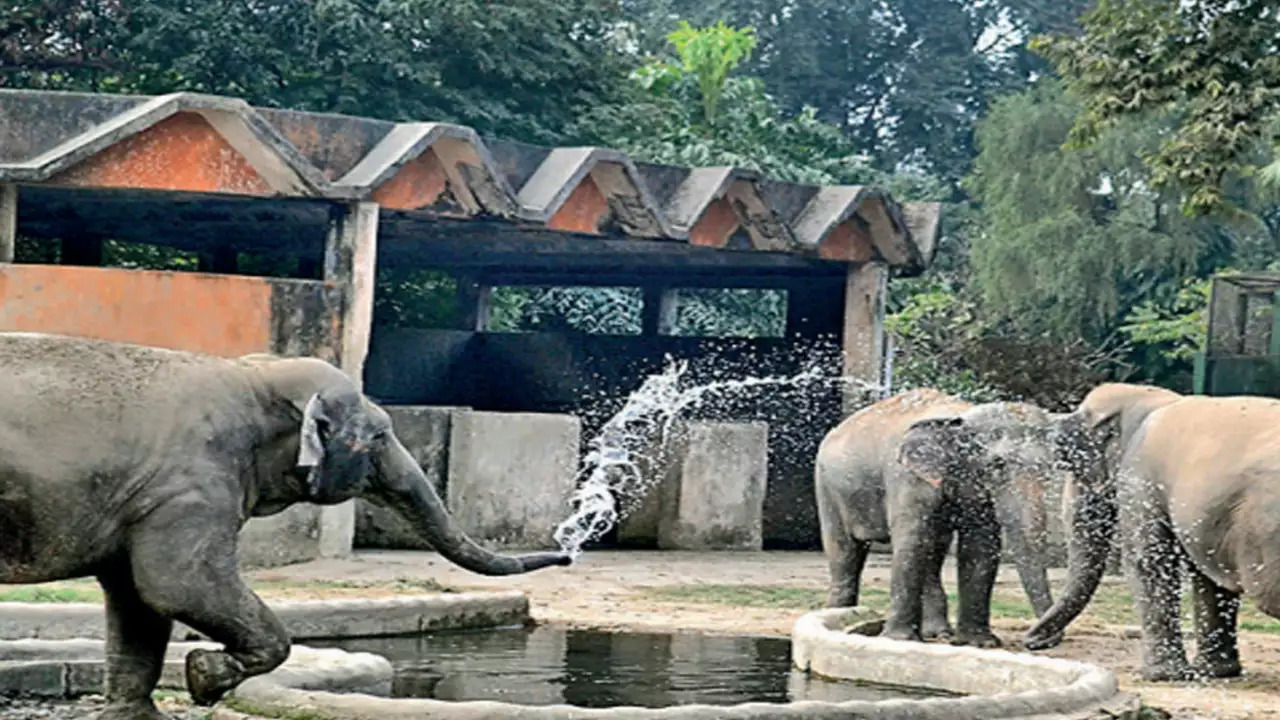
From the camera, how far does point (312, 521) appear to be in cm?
1667

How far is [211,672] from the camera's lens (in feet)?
26.1

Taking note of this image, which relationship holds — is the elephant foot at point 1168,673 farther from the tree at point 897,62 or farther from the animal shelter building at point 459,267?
the tree at point 897,62

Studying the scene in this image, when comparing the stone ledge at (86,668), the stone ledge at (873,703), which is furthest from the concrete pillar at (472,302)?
the stone ledge at (86,668)

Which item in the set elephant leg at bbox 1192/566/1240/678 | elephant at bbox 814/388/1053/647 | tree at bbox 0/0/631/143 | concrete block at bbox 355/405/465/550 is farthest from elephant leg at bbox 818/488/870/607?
tree at bbox 0/0/631/143

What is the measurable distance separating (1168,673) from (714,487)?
877 cm

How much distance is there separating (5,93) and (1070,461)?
728 centimetres

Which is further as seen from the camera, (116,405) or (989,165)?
(989,165)

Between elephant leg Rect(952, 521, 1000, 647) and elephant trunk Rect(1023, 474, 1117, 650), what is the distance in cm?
25

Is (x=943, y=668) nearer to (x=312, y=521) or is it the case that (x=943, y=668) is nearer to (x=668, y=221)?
(x=312, y=521)

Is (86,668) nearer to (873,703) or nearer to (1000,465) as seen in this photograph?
(873,703)

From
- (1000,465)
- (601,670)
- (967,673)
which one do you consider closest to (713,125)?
(1000,465)

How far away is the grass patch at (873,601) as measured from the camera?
15062mm

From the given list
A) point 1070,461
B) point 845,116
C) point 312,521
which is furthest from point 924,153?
point 1070,461

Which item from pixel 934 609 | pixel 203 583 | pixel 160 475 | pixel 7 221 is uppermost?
pixel 7 221
